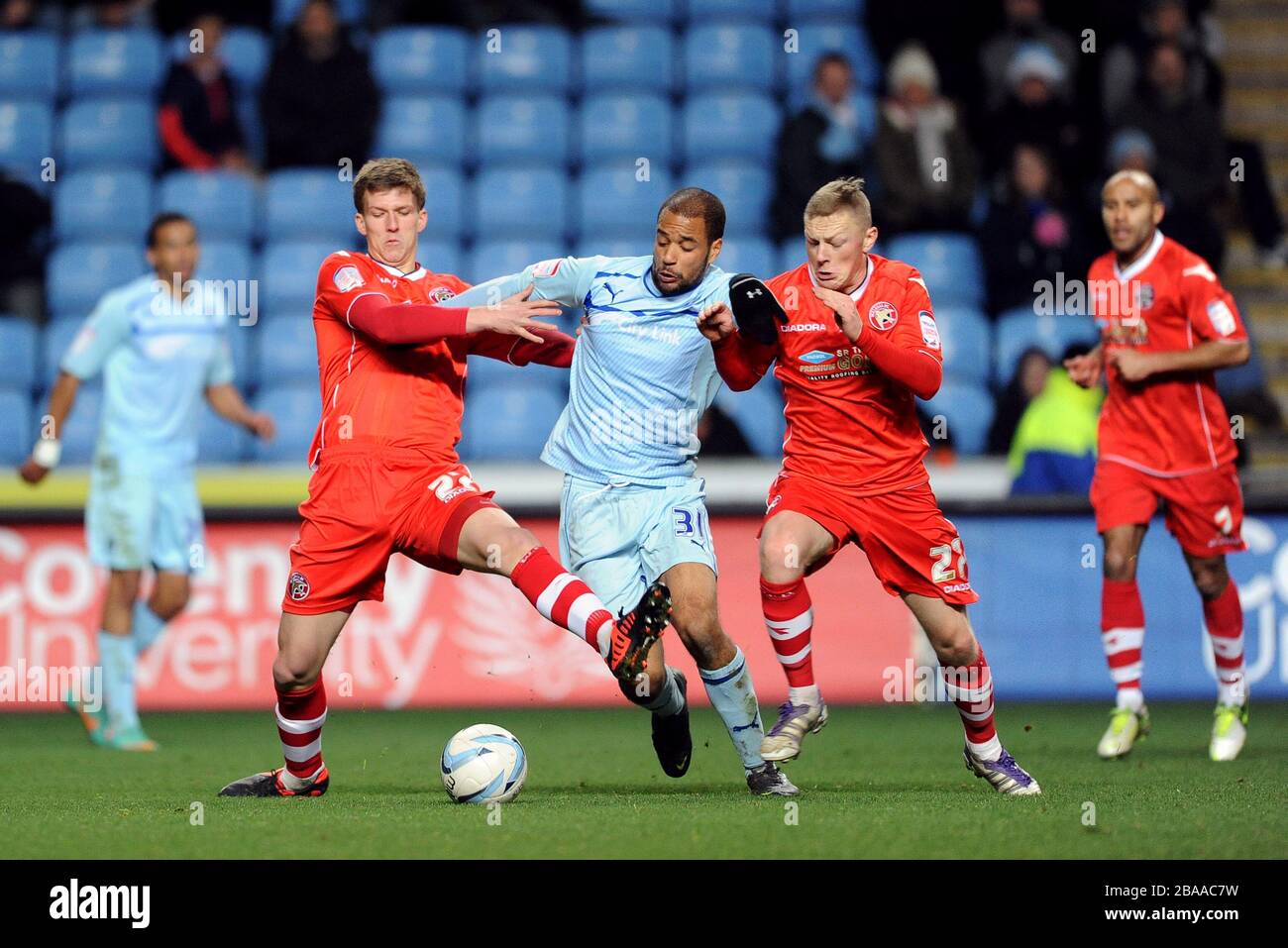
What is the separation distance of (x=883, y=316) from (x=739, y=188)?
664 centimetres

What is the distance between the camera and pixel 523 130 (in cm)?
1271

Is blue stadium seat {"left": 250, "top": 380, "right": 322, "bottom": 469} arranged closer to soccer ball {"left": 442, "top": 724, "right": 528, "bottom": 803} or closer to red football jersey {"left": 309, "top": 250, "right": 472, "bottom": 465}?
red football jersey {"left": 309, "top": 250, "right": 472, "bottom": 465}

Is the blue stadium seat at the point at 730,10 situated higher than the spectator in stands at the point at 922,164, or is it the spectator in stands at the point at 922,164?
the blue stadium seat at the point at 730,10

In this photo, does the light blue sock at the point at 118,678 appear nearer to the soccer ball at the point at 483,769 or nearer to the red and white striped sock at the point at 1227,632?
the soccer ball at the point at 483,769

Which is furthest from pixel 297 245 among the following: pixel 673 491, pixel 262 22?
pixel 673 491

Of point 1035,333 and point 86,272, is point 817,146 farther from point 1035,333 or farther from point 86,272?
point 86,272

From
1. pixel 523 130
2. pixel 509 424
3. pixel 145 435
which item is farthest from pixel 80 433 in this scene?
pixel 523 130

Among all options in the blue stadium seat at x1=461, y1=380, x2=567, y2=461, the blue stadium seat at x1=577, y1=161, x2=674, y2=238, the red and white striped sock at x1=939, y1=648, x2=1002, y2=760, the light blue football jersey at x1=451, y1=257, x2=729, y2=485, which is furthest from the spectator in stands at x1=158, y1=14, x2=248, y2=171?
the red and white striped sock at x1=939, y1=648, x2=1002, y2=760

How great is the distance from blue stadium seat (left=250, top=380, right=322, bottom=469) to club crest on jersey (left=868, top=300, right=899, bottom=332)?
229 inches

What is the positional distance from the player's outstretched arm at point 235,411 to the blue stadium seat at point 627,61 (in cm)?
497

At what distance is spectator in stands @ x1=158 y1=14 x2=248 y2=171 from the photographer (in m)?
12.3

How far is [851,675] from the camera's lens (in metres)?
9.77

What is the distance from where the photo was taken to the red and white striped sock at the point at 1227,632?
25.2ft

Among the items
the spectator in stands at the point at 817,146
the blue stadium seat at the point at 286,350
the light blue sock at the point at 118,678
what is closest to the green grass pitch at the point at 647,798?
the light blue sock at the point at 118,678
